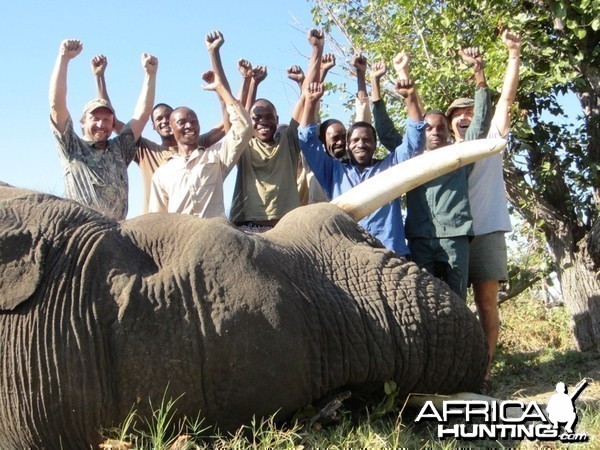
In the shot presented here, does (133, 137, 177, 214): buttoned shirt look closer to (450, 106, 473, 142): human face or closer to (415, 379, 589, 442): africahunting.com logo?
(450, 106, 473, 142): human face

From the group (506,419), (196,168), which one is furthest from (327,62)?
(506,419)

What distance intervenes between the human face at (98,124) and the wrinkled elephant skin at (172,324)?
2160 millimetres

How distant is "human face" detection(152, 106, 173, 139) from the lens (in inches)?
275

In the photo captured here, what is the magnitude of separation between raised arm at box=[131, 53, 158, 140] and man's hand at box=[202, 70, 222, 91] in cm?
45

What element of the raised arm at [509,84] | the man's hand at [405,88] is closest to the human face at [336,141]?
the man's hand at [405,88]

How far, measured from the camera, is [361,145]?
605cm

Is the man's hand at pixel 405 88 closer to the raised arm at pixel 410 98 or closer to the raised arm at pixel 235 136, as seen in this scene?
the raised arm at pixel 410 98

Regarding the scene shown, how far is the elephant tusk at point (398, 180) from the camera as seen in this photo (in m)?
4.93

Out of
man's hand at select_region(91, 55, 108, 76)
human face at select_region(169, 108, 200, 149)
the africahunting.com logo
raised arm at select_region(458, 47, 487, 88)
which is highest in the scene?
man's hand at select_region(91, 55, 108, 76)

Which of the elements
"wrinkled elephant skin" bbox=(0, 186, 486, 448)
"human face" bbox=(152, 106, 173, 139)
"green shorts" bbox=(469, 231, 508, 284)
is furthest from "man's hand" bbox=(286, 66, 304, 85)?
"wrinkled elephant skin" bbox=(0, 186, 486, 448)

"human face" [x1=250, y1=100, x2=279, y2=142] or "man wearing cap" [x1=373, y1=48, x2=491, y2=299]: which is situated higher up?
"human face" [x1=250, y1=100, x2=279, y2=142]

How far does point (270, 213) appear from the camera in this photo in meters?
6.36

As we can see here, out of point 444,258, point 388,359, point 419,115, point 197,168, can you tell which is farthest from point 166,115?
point 388,359

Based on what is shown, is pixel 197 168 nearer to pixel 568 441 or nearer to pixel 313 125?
pixel 313 125
